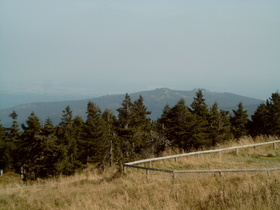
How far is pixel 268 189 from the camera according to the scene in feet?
22.1

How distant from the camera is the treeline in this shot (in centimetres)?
4272

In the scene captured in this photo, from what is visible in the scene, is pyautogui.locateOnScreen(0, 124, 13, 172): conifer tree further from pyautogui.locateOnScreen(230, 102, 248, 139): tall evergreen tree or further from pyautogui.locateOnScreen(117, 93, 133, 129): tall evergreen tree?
pyautogui.locateOnScreen(230, 102, 248, 139): tall evergreen tree

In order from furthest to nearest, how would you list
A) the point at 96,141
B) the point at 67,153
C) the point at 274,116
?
the point at 274,116 → the point at 67,153 → the point at 96,141

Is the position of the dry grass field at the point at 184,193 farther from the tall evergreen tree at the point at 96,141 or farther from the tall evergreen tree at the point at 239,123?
the tall evergreen tree at the point at 239,123

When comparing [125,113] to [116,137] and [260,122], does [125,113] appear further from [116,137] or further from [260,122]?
[260,122]

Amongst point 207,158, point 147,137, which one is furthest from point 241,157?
point 147,137

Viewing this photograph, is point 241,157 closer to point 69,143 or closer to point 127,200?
point 127,200

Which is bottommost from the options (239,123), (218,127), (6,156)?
(6,156)

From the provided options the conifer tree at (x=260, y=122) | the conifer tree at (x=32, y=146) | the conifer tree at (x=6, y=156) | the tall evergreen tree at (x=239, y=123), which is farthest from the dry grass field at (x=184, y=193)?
the conifer tree at (x=6, y=156)

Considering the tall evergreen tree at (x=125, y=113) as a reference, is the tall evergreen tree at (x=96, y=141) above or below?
below

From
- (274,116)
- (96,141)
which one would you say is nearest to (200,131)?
(274,116)

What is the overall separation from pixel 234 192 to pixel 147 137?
161 ft

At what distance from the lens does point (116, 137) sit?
50.7m

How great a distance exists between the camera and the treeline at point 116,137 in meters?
42.7
